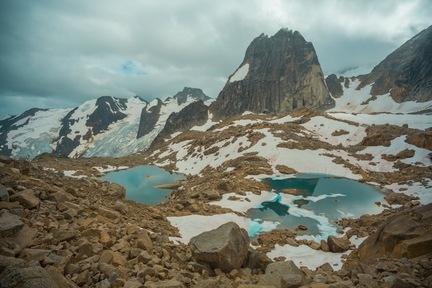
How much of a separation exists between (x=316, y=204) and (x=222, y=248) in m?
23.4

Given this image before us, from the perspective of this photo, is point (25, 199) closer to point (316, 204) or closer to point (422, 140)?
point (316, 204)

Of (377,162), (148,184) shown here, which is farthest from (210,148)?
(377,162)

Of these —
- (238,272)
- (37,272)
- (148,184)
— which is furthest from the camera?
Answer: (148,184)

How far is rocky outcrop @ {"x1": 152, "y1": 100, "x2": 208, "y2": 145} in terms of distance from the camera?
170625 mm

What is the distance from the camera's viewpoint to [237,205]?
2700 centimetres

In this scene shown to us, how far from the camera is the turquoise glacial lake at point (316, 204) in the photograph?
23.8 meters

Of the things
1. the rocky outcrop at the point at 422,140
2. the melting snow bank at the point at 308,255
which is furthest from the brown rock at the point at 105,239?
the rocky outcrop at the point at 422,140

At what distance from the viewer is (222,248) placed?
10008 millimetres

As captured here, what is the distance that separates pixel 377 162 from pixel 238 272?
149 ft

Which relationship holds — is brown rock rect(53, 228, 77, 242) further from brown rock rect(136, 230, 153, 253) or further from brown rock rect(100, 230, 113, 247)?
brown rock rect(136, 230, 153, 253)

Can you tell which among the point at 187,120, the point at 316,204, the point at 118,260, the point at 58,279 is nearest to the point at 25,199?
the point at 118,260

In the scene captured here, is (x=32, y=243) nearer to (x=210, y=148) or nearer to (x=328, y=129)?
(x=210, y=148)

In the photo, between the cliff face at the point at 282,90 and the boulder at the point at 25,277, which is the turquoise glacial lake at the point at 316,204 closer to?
the boulder at the point at 25,277

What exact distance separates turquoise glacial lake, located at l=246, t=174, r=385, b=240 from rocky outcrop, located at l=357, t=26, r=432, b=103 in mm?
147948
